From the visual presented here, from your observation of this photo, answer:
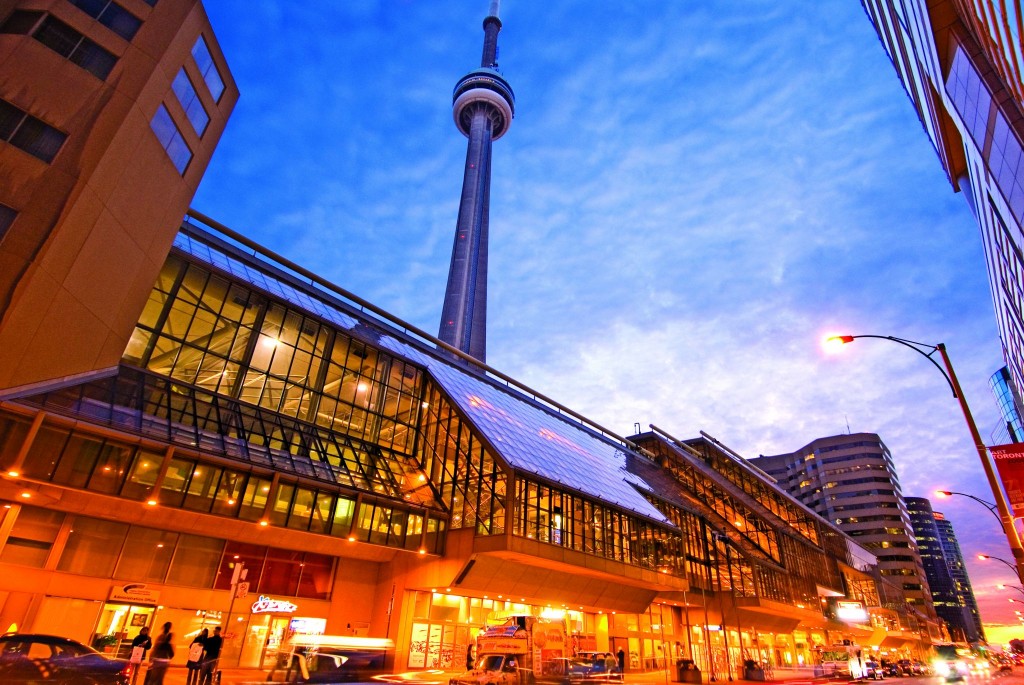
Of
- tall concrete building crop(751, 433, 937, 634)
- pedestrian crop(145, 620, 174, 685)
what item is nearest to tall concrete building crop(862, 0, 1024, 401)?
pedestrian crop(145, 620, 174, 685)

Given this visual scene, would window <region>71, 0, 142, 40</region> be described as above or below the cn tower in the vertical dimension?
below

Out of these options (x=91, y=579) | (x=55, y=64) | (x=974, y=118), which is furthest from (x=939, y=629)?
(x=55, y=64)

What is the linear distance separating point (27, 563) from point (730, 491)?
209 ft

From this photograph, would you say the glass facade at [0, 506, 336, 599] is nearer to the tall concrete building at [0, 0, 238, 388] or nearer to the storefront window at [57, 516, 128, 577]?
the storefront window at [57, 516, 128, 577]

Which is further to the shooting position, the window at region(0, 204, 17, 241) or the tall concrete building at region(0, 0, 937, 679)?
the tall concrete building at region(0, 0, 937, 679)

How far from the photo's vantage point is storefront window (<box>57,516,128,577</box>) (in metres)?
24.2

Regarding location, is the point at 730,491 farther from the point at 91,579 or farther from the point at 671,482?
the point at 91,579

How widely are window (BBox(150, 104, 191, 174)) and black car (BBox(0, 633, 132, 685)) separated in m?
20.0

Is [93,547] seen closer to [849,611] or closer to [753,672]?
[753,672]

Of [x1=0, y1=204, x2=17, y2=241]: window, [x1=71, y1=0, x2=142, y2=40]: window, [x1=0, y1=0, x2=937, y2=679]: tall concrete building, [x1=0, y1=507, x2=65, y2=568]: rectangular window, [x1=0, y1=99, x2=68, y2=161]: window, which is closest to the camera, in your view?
[x1=0, y1=204, x2=17, y2=241]: window

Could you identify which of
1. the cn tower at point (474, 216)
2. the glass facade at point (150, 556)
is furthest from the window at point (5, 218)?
the cn tower at point (474, 216)

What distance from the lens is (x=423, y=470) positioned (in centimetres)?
3734

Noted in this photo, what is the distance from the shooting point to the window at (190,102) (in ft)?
81.9

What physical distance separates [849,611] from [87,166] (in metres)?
80.7
